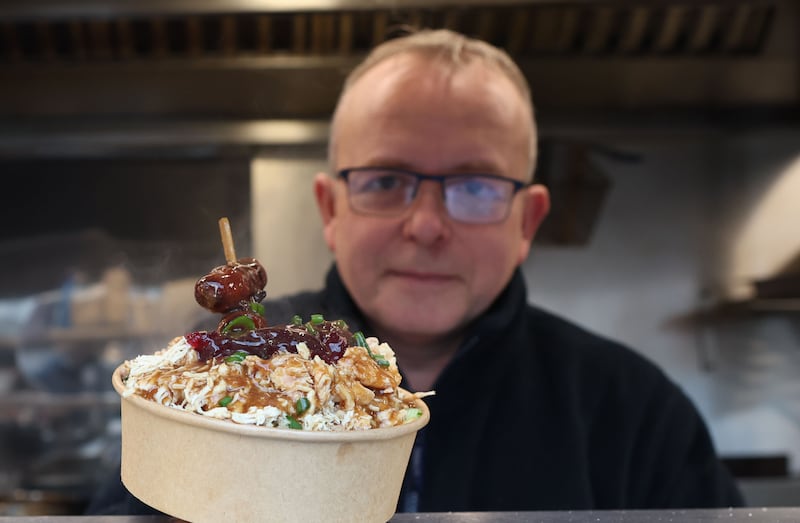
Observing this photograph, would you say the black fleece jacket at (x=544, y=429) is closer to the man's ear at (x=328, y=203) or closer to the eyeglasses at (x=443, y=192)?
the man's ear at (x=328, y=203)

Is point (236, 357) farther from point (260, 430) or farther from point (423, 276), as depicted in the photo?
point (423, 276)

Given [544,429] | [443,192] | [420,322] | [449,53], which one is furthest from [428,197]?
[544,429]

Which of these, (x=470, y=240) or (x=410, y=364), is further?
(x=410, y=364)

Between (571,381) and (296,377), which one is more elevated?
(296,377)

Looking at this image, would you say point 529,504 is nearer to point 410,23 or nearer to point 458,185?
point 458,185

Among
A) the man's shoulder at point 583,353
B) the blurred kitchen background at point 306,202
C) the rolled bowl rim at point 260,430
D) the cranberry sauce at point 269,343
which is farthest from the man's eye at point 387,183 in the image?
the rolled bowl rim at point 260,430

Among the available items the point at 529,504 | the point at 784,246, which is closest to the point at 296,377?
the point at 529,504
